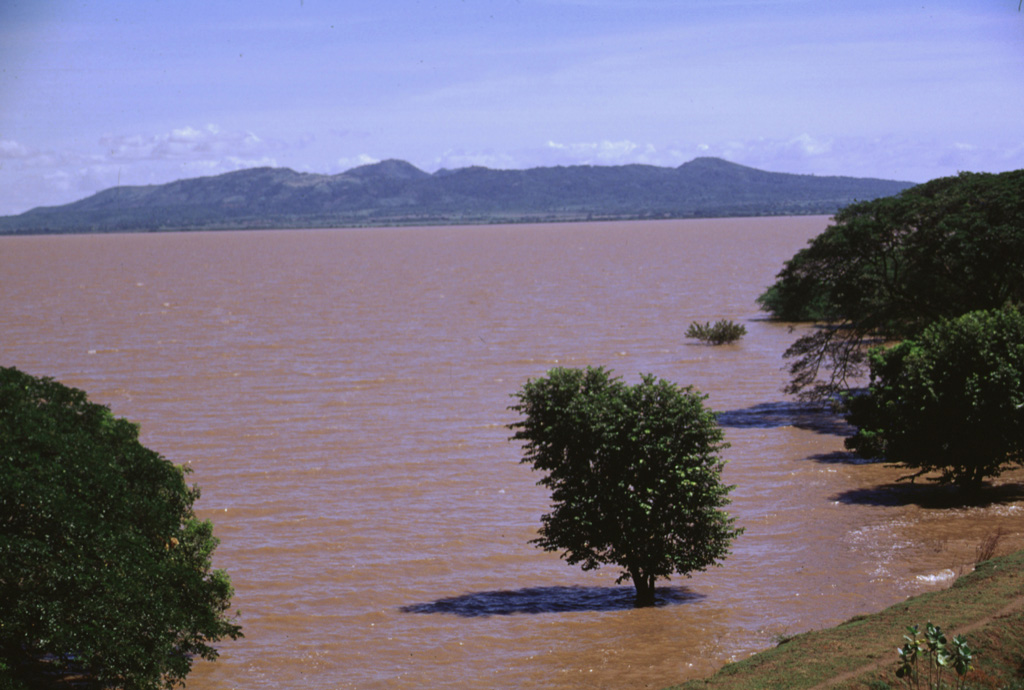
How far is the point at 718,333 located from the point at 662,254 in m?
96.5

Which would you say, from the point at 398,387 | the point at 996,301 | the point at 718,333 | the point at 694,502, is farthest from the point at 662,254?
the point at 694,502

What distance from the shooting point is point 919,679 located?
36.2 ft

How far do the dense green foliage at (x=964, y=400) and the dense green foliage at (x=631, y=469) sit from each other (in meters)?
7.39

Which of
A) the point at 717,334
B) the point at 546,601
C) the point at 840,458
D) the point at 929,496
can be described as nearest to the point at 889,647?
the point at 546,601

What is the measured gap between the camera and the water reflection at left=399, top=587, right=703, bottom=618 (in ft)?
59.8

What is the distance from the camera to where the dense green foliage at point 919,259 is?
28031mm

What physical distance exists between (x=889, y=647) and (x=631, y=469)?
5599 mm

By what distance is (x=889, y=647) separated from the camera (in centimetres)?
1227

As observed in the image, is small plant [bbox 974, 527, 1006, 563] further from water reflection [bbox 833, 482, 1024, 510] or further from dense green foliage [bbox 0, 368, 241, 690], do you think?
dense green foliage [bbox 0, 368, 241, 690]

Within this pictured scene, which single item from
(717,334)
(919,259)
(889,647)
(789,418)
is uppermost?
(919,259)

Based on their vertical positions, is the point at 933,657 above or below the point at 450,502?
above

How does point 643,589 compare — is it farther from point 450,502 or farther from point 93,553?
point 93,553

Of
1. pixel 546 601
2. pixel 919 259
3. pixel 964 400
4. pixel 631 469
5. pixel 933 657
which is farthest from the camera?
pixel 919 259

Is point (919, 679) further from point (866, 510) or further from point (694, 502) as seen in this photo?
point (866, 510)
